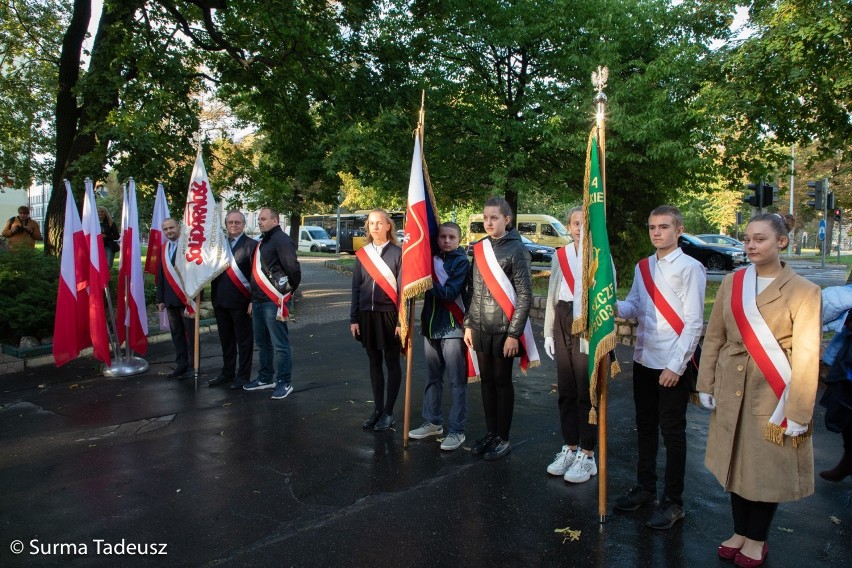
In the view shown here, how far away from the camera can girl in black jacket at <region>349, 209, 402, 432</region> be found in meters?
5.69

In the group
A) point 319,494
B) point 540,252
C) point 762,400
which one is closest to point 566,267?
point 762,400

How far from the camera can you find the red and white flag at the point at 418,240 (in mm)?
5156

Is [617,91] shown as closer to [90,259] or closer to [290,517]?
[90,259]

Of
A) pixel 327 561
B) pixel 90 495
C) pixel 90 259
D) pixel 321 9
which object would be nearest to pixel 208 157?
pixel 321 9

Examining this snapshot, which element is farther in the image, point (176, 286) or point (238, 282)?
point (176, 286)

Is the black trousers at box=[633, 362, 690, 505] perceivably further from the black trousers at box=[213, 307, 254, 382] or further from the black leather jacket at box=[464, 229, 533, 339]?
the black trousers at box=[213, 307, 254, 382]

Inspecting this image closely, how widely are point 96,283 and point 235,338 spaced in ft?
6.30

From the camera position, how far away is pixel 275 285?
685 centimetres

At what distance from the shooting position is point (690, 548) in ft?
12.0

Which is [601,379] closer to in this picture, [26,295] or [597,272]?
[597,272]

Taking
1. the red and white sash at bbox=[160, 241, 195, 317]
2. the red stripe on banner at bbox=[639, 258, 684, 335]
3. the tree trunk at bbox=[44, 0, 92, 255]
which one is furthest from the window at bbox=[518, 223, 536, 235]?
the red stripe on banner at bbox=[639, 258, 684, 335]

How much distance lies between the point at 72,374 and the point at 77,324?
85 cm

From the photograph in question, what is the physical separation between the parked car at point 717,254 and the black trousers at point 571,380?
21.1 metres

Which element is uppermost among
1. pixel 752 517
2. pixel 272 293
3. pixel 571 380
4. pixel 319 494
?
pixel 272 293
